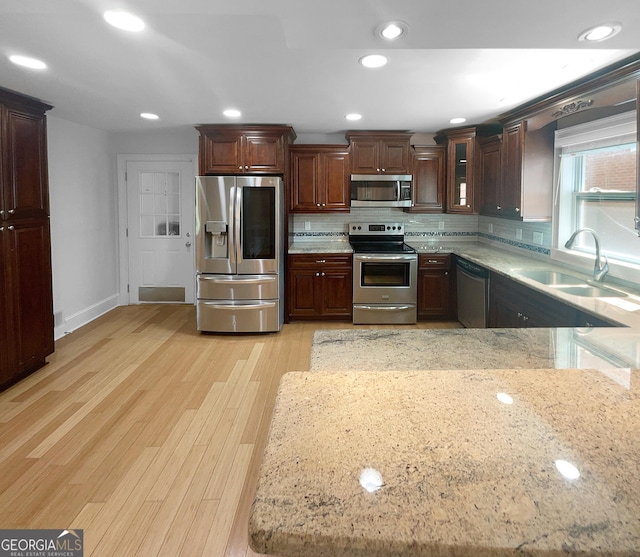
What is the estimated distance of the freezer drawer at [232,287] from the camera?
198 inches

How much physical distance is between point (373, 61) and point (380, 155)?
2.80 metres

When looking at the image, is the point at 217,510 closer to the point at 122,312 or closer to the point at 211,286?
the point at 211,286

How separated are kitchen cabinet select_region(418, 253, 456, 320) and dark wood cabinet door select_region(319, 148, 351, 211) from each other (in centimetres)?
116

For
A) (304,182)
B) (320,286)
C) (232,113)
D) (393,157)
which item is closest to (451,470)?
(232,113)

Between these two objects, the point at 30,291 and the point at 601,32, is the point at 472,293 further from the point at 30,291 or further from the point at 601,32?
the point at 30,291

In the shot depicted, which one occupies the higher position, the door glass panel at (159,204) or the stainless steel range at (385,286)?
the door glass panel at (159,204)

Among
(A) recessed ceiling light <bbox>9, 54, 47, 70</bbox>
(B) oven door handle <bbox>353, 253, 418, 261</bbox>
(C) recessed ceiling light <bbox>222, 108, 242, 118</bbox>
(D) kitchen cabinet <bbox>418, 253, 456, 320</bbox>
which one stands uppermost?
(C) recessed ceiling light <bbox>222, 108, 242, 118</bbox>

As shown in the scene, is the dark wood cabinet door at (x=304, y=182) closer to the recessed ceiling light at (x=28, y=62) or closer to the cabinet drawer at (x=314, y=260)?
the cabinet drawer at (x=314, y=260)

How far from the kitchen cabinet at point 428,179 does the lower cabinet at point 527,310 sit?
166 centimetres

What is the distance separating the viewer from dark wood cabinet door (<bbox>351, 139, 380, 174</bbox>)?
219 inches

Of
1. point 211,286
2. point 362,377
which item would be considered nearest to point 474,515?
point 362,377

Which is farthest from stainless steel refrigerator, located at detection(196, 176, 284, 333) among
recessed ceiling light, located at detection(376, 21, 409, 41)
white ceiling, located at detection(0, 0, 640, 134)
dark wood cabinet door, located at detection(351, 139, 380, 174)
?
recessed ceiling light, located at detection(376, 21, 409, 41)

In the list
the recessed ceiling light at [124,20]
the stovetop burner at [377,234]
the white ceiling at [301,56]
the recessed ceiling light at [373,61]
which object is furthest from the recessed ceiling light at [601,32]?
the stovetop burner at [377,234]

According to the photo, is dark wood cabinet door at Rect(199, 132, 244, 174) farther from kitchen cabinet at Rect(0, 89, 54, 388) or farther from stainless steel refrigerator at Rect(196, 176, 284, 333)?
kitchen cabinet at Rect(0, 89, 54, 388)
